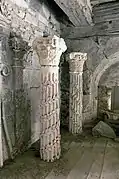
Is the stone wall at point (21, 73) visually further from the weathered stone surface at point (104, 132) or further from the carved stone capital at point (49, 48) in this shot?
the weathered stone surface at point (104, 132)

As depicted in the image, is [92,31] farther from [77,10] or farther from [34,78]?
[34,78]

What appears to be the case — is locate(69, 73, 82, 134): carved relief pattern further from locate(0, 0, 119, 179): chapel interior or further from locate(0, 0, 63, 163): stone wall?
locate(0, 0, 63, 163): stone wall

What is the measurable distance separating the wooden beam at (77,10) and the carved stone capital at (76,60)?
0.87 metres

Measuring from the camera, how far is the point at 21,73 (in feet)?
10.0

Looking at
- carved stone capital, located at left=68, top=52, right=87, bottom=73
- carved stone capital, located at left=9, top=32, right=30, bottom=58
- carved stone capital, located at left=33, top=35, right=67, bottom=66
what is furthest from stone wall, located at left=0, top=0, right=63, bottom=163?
carved stone capital, located at left=68, top=52, right=87, bottom=73

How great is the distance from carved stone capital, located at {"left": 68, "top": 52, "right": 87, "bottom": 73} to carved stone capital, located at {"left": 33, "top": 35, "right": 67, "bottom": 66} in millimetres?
1112

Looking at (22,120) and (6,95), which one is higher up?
(6,95)

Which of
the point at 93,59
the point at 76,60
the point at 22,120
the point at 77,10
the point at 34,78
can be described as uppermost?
the point at 77,10

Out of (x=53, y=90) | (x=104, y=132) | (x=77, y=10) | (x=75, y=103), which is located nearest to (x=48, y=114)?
(x=53, y=90)

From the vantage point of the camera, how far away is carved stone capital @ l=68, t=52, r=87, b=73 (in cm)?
381

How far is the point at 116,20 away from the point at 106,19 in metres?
0.24

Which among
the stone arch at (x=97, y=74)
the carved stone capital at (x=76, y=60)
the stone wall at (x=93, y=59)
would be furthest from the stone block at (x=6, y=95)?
the stone arch at (x=97, y=74)

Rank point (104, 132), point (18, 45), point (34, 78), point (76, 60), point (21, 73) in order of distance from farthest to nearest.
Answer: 1. point (104, 132)
2. point (76, 60)
3. point (34, 78)
4. point (21, 73)
5. point (18, 45)

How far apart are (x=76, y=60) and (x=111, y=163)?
2123mm
